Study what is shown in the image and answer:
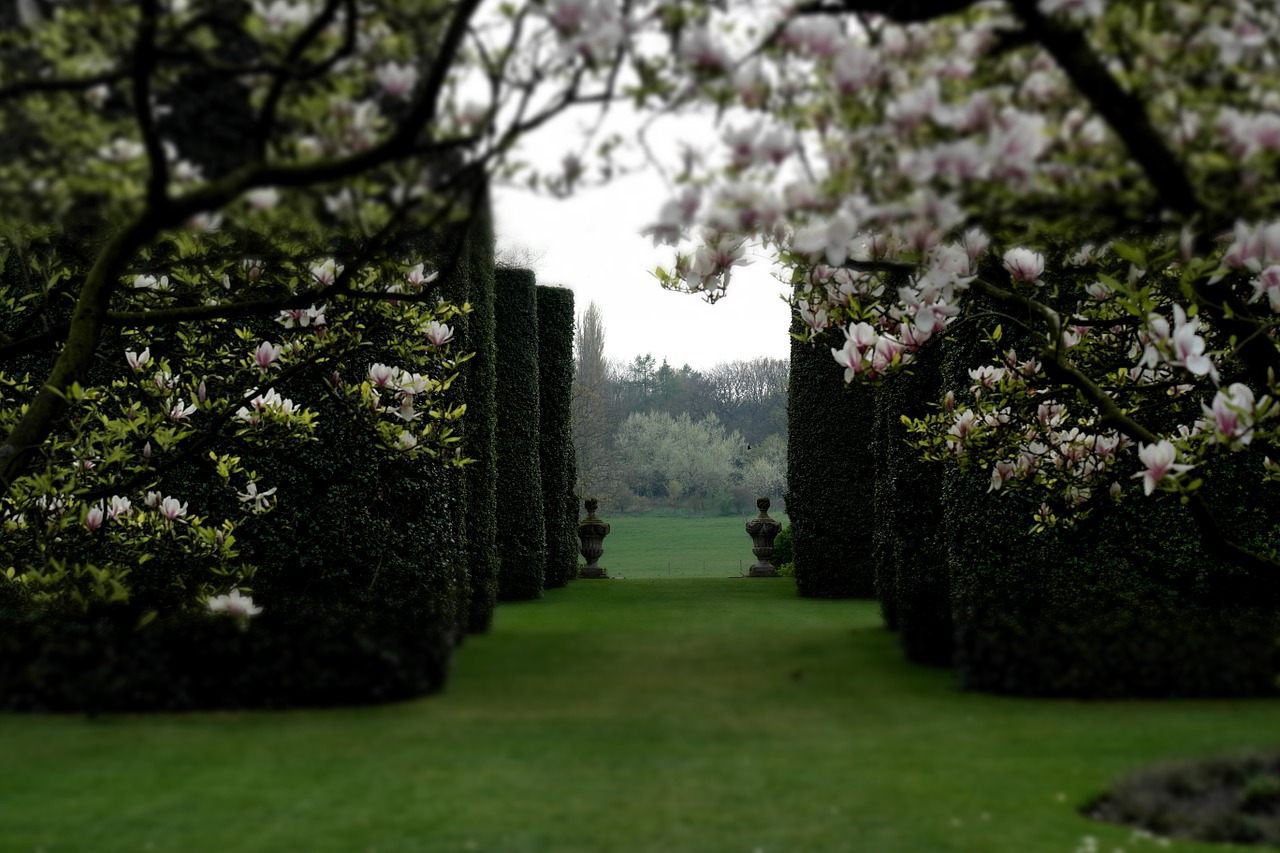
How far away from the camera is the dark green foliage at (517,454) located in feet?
53.4

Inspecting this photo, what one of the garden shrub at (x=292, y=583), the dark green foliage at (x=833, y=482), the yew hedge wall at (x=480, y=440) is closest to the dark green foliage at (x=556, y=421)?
the dark green foliage at (x=833, y=482)

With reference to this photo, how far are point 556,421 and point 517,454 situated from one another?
2.56m

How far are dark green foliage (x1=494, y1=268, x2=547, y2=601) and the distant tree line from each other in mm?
21944

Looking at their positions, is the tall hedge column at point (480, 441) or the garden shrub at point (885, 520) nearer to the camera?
the garden shrub at point (885, 520)

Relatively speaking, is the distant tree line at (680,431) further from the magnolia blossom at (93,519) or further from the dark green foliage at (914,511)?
the magnolia blossom at (93,519)

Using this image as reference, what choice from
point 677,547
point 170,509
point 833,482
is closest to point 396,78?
point 170,509

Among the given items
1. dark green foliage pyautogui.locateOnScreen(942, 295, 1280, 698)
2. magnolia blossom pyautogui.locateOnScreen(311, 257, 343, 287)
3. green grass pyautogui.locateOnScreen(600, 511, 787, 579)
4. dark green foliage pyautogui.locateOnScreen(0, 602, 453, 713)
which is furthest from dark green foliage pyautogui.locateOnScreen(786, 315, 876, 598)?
dark green foliage pyautogui.locateOnScreen(0, 602, 453, 713)

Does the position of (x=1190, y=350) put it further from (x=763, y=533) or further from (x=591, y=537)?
(x=591, y=537)

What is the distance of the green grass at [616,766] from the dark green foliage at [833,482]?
10771 millimetres

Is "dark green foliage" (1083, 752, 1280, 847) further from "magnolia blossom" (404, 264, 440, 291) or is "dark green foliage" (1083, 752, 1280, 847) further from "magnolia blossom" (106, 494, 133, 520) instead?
"magnolia blossom" (106, 494, 133, 520)

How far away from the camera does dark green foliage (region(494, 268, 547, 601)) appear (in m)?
16.3

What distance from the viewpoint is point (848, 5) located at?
3.51m

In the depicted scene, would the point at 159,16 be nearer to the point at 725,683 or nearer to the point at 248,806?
the point at 248,806

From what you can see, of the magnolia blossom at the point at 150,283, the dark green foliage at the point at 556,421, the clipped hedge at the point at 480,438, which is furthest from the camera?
the dark green foliage at the point at 556,421
